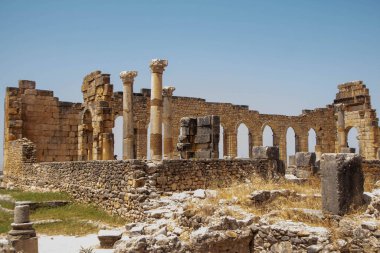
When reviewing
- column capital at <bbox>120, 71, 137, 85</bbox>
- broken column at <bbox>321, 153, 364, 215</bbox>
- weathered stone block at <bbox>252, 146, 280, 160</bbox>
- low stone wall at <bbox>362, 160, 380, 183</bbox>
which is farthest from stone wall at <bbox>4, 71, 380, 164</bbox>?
broken column at <bbox>321, 153, 364, 215</bbox>

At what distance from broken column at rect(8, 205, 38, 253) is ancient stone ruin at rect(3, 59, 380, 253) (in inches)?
4.1

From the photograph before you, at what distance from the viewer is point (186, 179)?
13164 mm

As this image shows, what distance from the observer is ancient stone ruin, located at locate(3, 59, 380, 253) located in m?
8.93

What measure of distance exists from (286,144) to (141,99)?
13425 mm

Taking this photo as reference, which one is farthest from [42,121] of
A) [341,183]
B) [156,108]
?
[341,183]

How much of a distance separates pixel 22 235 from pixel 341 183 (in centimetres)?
652

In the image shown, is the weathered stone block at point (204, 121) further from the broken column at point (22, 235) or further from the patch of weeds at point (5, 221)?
the broken column at point (22, 235)

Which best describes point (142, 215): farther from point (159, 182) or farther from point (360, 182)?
point (360, 182)

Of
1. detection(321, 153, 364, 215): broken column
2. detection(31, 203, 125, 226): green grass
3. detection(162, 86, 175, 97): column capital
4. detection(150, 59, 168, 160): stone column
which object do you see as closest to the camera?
detection(321, 153, 364, 215): broken column

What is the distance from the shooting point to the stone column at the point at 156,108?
1742 centimetres

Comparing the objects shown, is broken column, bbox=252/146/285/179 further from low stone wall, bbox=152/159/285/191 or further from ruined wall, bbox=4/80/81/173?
ruined wall, bbox=4/80/81/173

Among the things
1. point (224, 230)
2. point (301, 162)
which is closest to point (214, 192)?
point (224, 230)

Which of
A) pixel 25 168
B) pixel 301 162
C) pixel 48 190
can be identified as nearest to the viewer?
pixel 301 162

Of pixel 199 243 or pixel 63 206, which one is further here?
pixel 63 206
